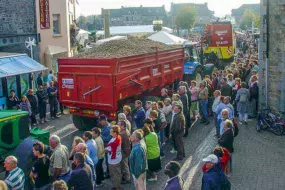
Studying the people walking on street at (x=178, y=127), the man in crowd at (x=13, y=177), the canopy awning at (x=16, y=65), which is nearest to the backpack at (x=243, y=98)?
the people walking on street at (x=178, y=127)

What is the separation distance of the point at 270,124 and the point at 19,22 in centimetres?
1638

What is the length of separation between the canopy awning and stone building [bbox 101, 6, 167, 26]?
11217 centimetres

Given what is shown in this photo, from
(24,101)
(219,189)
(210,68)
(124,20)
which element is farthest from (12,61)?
(124,20)

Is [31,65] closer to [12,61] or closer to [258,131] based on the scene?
[12,61]

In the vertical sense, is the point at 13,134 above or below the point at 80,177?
above

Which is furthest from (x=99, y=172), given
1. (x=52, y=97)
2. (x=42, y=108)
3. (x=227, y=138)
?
(x=52, y=97)

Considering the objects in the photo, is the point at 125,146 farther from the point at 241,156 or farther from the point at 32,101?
the point at 32,101

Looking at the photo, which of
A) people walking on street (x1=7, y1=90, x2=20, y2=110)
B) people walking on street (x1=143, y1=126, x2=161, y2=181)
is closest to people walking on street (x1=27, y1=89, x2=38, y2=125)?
people walking on street (x1=7, y1=90, x2=20, y2=110)

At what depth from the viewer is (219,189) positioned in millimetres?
7141

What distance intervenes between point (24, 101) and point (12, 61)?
13.1ft

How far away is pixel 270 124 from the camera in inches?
568

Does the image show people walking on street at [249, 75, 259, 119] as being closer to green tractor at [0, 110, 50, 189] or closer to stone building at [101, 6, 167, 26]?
green tractor at [0, 110, 50, 189]

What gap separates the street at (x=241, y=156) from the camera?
10.3 metres

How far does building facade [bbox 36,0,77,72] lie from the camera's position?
25.3 m
